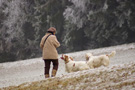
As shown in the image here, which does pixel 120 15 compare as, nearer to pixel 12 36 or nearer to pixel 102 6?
pixel 102 6

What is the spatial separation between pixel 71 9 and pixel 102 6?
3283mm

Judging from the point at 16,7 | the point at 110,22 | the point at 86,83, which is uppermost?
the point at 16,7

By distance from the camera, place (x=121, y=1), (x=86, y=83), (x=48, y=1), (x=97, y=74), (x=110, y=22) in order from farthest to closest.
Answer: (x=48, y=1), (x=110, y=22), (x=121, y=1), (x=97, y=74), (x=86, y=83)

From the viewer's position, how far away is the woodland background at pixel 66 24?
29.1 metres

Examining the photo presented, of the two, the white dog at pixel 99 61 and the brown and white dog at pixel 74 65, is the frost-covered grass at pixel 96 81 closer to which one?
the brown and white dog at pixel 74 65

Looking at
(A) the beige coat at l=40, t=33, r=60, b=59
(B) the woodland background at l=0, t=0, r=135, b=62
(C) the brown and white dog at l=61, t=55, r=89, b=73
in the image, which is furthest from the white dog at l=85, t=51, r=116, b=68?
(B) the woodland background at l=0, t=0, r=135, b=62

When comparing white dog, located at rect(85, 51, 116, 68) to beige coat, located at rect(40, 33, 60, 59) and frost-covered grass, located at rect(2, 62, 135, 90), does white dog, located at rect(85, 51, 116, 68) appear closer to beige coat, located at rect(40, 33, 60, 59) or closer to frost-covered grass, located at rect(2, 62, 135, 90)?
beige coat, located at rect(40, 33, 60, 59)

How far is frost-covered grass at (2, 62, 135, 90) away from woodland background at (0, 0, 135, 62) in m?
18.6

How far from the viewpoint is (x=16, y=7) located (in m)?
35.2

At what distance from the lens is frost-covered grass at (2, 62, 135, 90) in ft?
26.4

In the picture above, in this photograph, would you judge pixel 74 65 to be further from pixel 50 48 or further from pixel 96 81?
pixel 96 81

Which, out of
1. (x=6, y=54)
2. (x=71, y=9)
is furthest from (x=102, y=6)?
(x=6, y=54)

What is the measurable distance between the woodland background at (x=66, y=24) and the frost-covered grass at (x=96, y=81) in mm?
18629

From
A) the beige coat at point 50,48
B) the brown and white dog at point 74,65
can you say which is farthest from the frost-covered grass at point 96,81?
the brown and white dog at point 74,65
